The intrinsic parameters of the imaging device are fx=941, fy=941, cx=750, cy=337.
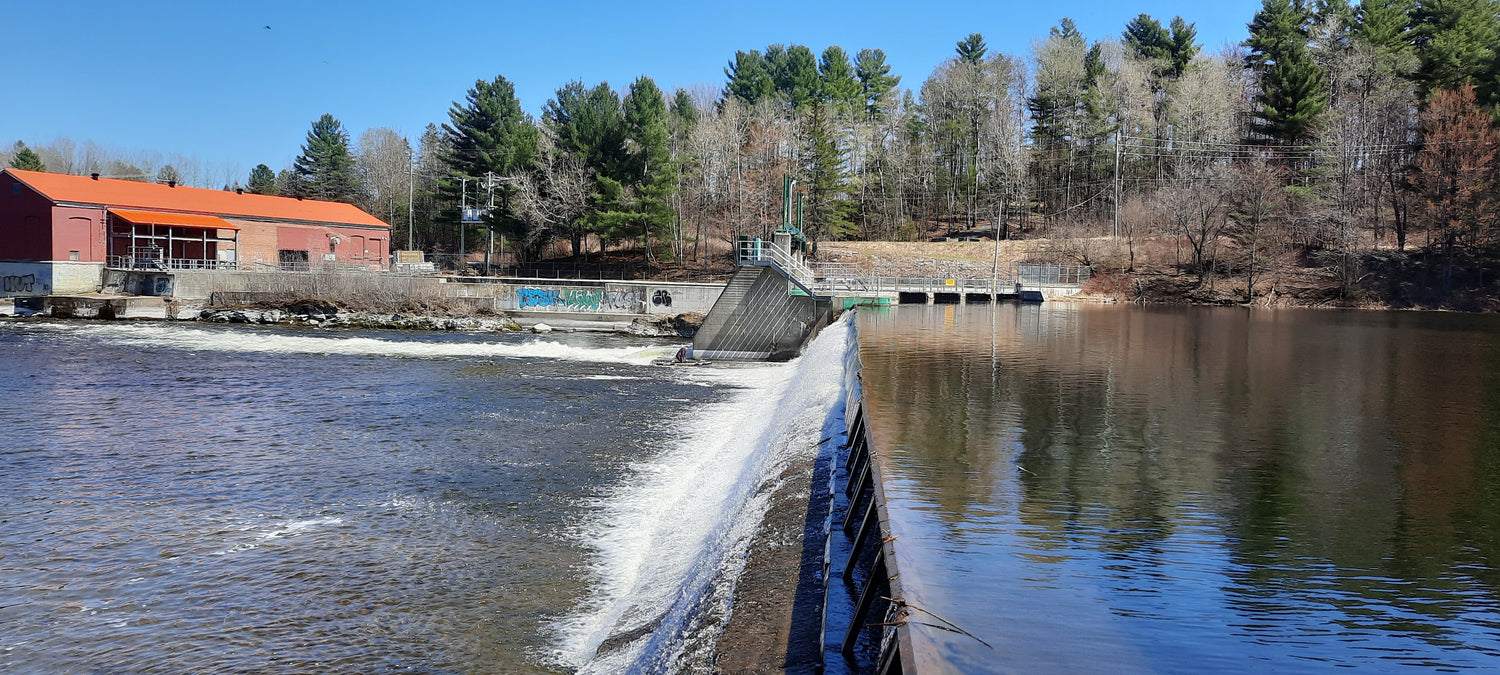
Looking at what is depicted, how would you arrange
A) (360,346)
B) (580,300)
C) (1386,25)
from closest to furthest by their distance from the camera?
1. (360,346)
2. (580,300)
3. (1386,25)

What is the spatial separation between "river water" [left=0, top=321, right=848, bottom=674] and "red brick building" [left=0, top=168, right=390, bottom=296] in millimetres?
36867

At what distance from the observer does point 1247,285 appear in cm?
6391

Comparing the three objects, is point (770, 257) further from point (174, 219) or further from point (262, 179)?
point (262, 179)

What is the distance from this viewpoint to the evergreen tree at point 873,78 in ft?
313

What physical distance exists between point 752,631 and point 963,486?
5017 millimetres

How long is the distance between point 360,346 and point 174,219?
3399 cm

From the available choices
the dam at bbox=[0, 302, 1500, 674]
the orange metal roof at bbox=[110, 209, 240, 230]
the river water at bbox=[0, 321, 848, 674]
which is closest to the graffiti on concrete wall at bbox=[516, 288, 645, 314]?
the river water at bbox=[0, 321, 848, 674]

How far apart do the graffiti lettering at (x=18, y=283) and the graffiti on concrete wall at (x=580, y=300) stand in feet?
101

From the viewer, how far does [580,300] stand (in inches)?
2083

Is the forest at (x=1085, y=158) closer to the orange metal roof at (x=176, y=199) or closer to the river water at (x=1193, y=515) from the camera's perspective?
the orange metal roof at (x=176, y=199)

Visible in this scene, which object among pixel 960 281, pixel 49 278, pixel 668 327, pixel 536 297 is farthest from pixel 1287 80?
pixel 49 278

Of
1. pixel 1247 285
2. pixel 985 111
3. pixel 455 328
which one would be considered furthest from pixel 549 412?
pixel 985 111

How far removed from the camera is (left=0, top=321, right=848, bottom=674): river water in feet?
29.8

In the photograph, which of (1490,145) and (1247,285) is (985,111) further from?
(1490,145)
